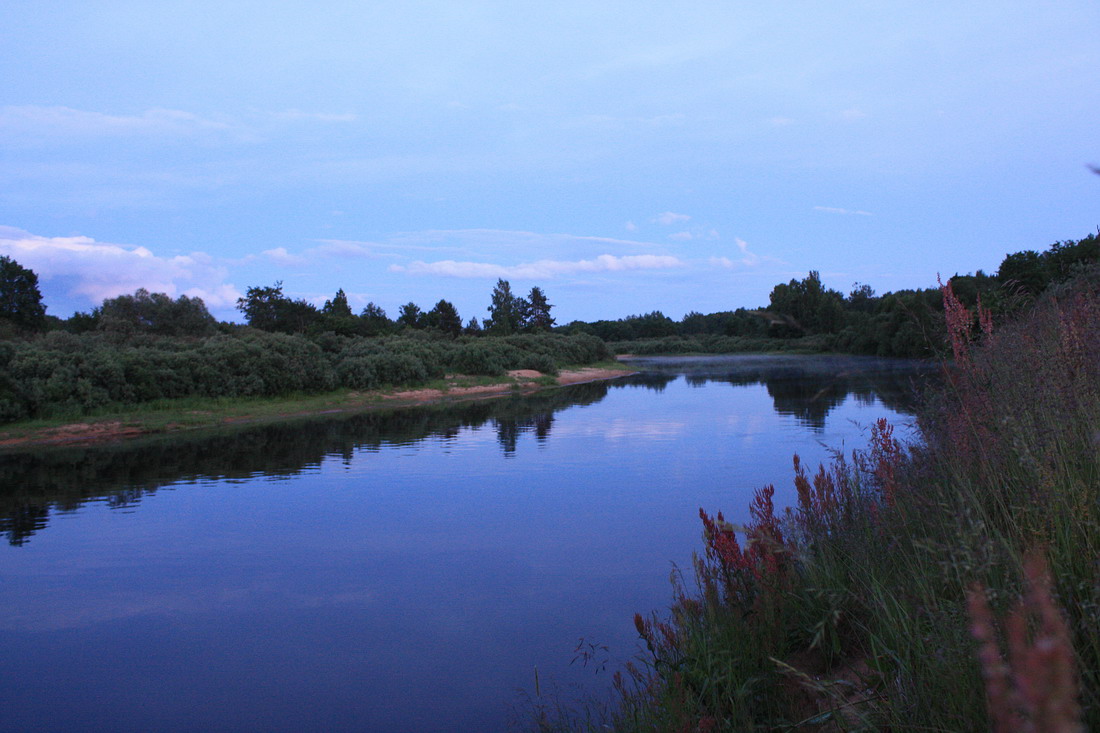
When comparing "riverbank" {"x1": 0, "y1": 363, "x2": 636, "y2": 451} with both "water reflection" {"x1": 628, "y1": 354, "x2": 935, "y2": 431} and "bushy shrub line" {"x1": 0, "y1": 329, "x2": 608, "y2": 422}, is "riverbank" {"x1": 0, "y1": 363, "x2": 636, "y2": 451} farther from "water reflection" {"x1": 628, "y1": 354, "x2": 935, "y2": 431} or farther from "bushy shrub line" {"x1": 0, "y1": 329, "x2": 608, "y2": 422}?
"water reflection" {"x1": 628, "y1": 354, "x2": 935, "y2": 431}

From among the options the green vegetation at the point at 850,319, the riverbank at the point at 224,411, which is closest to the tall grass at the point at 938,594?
the green vegetation at the point at 850,319

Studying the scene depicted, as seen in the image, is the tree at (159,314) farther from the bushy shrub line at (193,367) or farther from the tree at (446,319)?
the tree at (446,319)

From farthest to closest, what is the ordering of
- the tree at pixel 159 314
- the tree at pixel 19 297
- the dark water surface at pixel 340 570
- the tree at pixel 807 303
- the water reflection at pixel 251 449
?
the tree at pixel 19 297 → the tree at pixel 159 314 → the tree at pixel 807 303 → the water reflection at pixel 251 449 → the dark water surface at pixel 340 570

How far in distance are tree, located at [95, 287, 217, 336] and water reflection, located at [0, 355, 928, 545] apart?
19.4m

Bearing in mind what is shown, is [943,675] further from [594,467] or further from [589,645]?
[594,467]

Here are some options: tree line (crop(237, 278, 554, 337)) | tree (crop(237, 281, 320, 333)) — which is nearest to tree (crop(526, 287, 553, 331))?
tree line (crop(237, 278, 554, 337))

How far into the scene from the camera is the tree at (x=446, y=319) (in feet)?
240

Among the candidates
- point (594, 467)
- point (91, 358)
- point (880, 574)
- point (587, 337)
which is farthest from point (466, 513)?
point (587, 337)

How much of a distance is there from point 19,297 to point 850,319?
52.1 m

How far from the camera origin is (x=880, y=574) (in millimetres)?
4785

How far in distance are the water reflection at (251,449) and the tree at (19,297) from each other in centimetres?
3015

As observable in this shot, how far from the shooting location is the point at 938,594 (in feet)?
13.4

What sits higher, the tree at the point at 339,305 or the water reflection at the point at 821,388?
the tree at the point at 339,305

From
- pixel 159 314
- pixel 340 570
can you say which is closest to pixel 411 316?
pixel 159 314
